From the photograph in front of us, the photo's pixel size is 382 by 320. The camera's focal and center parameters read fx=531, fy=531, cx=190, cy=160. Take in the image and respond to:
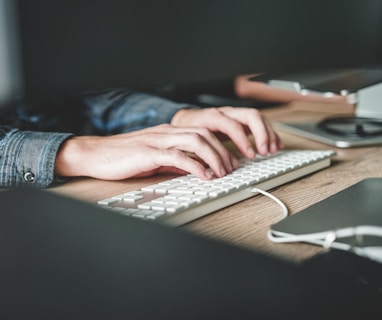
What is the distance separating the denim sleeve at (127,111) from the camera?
107 cm

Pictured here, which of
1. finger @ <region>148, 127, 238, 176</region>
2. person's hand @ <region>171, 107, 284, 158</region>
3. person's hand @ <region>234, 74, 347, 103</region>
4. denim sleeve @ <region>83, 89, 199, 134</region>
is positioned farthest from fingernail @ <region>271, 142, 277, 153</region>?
person's hand @ <region>234, 74, 347, 103</region>

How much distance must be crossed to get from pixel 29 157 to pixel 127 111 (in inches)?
15.6

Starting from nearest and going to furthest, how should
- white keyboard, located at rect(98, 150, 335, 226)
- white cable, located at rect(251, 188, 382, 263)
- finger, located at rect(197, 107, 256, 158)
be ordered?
white cable, located at rect(251, 188, 382, 263), white keyboard, located at rect(98, 150, 335, 226), finger, located at rect(197, 107, 256, 158)

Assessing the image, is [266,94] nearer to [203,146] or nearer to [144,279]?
[203,146]

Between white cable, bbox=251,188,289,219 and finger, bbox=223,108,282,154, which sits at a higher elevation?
finger, bbox=223,108,282,154

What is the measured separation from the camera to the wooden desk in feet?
1.74

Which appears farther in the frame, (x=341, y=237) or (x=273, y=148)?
(x=273, y=148)

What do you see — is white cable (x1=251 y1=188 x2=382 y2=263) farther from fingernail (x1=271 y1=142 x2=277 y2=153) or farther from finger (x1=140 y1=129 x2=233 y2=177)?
fingernail (x1=271 y1=142 x2=277 y2=153)

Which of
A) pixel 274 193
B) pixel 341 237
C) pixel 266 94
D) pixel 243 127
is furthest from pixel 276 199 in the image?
pixel 266 94

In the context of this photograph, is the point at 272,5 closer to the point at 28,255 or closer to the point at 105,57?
the point at 105,57

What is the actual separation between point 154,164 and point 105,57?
22 centimetres

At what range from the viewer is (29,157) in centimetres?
75

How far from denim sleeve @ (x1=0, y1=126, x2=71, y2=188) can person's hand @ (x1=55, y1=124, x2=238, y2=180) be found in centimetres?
2

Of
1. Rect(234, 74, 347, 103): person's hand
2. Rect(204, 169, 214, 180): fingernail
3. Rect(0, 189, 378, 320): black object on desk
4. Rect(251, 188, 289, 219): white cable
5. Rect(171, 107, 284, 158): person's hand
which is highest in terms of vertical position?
Rect(0, 189, 378, 320): black object on desk
